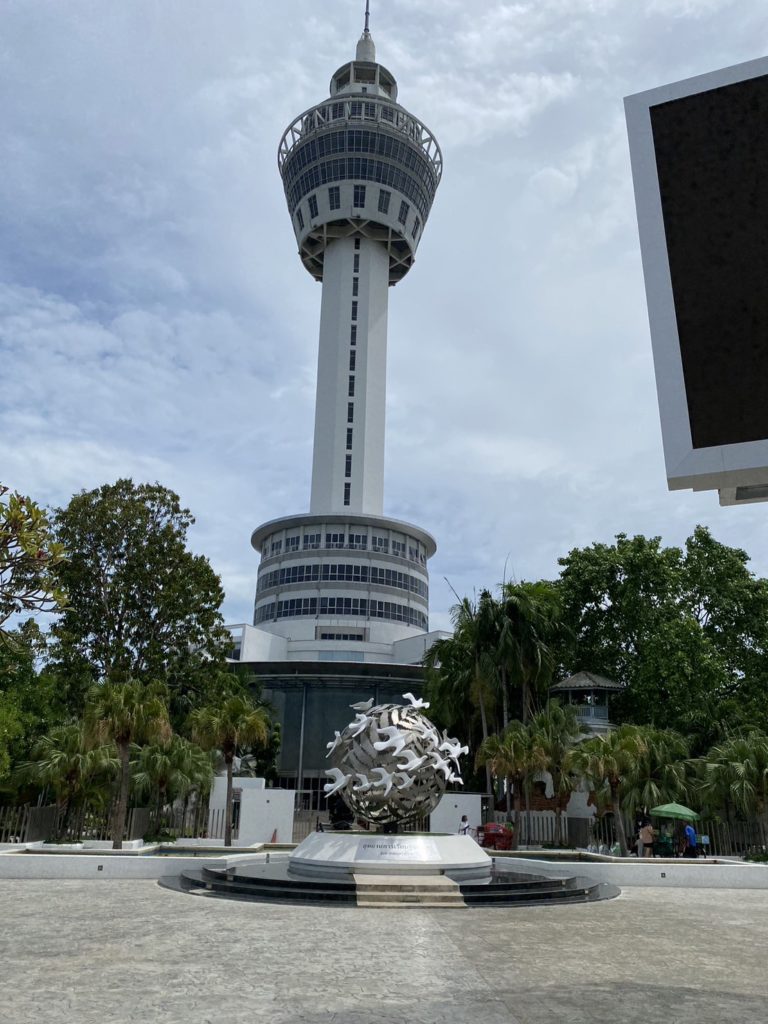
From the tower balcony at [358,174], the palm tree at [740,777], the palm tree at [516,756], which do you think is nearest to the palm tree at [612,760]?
the palm tree at [516,756]

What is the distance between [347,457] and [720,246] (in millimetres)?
75973

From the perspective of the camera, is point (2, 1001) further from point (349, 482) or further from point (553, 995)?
point (349, 482)

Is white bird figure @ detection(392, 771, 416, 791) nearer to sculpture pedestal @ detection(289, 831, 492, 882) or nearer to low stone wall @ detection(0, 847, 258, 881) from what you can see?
sculpture pedestal @ detection(289, 831, 492, 882)

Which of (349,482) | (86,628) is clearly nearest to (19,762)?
(86,628)

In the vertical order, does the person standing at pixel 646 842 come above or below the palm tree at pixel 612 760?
below

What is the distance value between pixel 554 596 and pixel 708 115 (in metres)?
37.4

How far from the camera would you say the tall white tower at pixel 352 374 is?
243 ft

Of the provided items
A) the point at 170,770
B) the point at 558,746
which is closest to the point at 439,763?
the point at 558,746

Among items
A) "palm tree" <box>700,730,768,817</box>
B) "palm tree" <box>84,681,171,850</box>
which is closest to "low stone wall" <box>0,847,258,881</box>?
"palm tree" <box>84,681,171,850</box>

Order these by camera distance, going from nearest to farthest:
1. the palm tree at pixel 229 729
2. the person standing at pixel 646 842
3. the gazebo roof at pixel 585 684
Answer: the person standing at pixel 646 842, the palm tree at pixel 229 729, the gazebo roof at pixel 585 684

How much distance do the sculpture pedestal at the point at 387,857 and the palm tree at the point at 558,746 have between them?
10.2m

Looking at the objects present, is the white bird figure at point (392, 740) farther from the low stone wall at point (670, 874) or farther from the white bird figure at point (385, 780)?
the low stone wall at point (670, 874)

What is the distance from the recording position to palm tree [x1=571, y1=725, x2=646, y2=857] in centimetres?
2727

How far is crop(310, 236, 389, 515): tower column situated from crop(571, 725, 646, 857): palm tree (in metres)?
53.2
